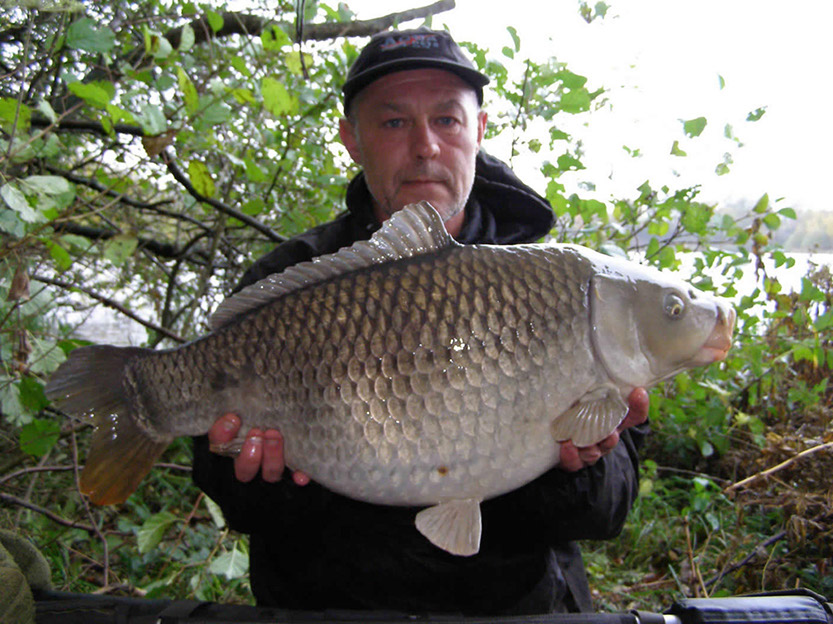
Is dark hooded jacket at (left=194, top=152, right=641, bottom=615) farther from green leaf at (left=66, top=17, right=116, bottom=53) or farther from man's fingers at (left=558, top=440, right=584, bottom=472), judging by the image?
green leaf at (left=66, top=17, right=116, bottom=53)

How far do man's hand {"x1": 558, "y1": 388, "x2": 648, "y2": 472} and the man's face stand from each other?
668 mm

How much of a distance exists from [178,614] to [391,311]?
0.58m

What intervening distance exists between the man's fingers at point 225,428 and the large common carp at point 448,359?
0.05 ft

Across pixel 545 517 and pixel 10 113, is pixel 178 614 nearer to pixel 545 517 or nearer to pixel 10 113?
pixel 545 517

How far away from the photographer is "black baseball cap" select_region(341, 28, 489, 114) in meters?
1.40

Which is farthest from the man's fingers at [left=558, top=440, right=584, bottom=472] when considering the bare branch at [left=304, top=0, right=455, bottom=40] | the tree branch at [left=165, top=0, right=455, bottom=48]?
the bare branch at [left=304, top=0, right=455, bottom=40]

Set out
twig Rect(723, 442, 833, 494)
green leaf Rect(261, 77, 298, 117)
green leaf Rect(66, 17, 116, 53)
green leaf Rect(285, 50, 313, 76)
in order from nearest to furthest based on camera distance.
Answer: green leaf Rect(66, 17, 116, 53) → green leaf Rect(261, 77, 298, 117) → twig Rect(723, 442, 833, 494) → green leaf Rect(285, 50, 313, 76)

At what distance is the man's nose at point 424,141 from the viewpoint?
1390 mm

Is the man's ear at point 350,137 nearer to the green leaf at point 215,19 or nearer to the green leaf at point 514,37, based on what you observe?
the green leaf at point 215,19

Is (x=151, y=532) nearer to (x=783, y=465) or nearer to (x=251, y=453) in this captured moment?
(x=251, y=453)

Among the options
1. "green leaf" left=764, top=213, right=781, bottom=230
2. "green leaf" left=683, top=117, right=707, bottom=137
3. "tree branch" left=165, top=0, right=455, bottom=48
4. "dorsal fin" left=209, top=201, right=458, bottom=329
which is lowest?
"dorsal fin" left=209, top=201, right=458, bottom=329

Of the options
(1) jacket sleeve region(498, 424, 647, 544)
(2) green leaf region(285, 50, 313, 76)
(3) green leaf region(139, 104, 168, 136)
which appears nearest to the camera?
(1) jacket sleeve region(498, 424, 647, 544)

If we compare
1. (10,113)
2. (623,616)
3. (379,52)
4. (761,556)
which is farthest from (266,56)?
(761,556)

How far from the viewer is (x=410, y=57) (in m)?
1.39
